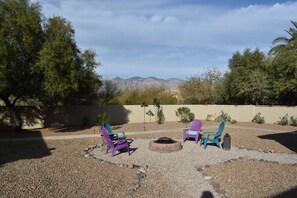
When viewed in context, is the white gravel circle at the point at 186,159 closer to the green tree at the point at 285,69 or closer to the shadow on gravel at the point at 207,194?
the shadow on gravel at the point at 207,194

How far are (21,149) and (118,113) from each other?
9.95 m

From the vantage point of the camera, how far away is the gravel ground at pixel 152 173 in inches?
221

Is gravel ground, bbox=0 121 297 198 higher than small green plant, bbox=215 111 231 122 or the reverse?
the reverse

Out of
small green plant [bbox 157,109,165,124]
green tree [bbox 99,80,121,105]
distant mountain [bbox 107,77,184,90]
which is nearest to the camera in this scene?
small green plant [bbox 157,109,165,124]

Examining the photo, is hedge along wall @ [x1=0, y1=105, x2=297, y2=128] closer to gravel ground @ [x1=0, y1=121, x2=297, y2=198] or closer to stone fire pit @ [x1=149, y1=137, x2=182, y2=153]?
gravel ground @ [x1=0, y1=121, x2=297, y2=198]

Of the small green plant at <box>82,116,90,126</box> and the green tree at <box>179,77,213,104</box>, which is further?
the green tree at <box>179,77,213,104</box>

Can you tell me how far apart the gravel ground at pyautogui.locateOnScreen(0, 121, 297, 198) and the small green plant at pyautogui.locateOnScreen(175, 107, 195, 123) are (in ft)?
33.3

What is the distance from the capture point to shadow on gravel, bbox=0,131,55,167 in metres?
8.56

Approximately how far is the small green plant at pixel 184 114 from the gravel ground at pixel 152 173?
10.1 meters

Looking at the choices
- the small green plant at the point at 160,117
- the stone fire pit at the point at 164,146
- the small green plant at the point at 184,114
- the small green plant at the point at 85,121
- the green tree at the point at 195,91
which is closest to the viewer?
the stone fire pit at the point at 164,146


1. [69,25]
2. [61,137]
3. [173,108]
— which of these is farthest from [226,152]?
[173,108]

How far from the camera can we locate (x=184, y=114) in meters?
20.6

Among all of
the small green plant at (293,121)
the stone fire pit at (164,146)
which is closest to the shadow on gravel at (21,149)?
the stone fire pit at (164,146)

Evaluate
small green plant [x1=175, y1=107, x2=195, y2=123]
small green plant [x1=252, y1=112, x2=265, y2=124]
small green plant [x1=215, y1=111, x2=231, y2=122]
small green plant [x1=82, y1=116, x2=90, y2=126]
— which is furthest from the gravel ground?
small green plant [x1=215, y1=111, x2=231, y2=122]
